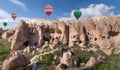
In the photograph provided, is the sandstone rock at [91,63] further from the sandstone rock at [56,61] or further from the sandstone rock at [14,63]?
the sandstone rock at [14,63]

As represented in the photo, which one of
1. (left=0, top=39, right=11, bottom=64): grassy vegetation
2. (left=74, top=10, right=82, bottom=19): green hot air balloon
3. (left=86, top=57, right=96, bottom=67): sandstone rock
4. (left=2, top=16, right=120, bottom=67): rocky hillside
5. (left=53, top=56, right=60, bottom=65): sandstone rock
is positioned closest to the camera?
(left=86, top=57, right=96, bottom=67): sandstone rock

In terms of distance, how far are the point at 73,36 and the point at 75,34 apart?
0.79 m

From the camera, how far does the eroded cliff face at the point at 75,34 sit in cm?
6612

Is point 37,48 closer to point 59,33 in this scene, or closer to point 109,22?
point 59,33

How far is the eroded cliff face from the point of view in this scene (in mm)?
66125

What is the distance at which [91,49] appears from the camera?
63156 millimetres

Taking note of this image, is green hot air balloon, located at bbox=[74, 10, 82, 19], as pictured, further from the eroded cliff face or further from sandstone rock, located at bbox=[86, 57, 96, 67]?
sandstone rock, located at bbox=[86, 57, 96, 67]

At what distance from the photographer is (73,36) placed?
2798 inches

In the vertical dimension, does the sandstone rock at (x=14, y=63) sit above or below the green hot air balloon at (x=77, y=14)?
below

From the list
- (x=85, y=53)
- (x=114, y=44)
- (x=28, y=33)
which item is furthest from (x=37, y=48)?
(x=114, y=44)

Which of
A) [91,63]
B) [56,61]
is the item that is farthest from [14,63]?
[91,63]

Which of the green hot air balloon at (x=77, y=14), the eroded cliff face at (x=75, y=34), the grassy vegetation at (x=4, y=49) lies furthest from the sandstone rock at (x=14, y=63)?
the green hot air balloon at (x=77, y=14)

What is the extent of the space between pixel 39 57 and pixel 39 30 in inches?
789

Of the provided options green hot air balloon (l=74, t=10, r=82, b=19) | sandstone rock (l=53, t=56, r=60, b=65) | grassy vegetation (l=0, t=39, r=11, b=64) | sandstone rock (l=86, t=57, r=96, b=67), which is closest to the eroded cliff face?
grassy vegetation (l=0, t=39, r=11, b=64)
